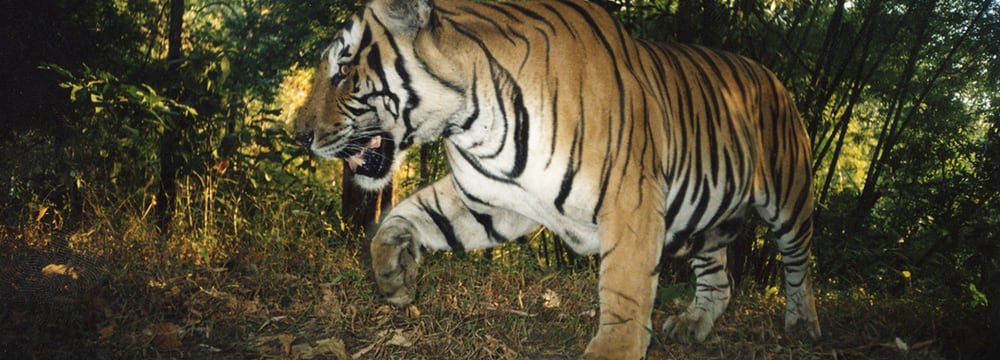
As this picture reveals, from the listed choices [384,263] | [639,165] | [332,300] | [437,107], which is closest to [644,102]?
[639,165]

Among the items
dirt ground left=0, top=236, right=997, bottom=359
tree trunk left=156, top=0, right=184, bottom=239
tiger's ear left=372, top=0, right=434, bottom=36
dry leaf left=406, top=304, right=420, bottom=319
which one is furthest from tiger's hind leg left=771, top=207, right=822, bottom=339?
tree trunk left=156, top=0, right=184, bottom=239

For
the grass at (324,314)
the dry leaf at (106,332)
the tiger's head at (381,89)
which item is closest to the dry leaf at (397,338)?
the grass at (324,314)

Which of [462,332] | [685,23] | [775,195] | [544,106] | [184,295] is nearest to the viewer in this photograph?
[544,106]

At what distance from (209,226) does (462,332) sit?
1.85 metres

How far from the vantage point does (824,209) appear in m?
5.68

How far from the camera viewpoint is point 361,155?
314 centimetres

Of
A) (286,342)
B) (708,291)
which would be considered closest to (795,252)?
(708,291)

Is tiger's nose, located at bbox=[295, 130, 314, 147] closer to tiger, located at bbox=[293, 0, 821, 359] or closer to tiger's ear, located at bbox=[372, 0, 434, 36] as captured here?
tiger, located at bbox=[293, 0, 821, 359]

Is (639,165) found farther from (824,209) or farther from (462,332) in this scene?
(824,209)

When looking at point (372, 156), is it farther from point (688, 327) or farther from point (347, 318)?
point (688, 327)

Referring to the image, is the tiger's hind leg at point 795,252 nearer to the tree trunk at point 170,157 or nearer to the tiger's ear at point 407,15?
the tiger's ear at point 407,15

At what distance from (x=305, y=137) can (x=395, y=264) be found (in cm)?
58

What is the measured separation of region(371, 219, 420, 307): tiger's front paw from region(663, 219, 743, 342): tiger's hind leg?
4.15ft

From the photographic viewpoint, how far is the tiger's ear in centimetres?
287
